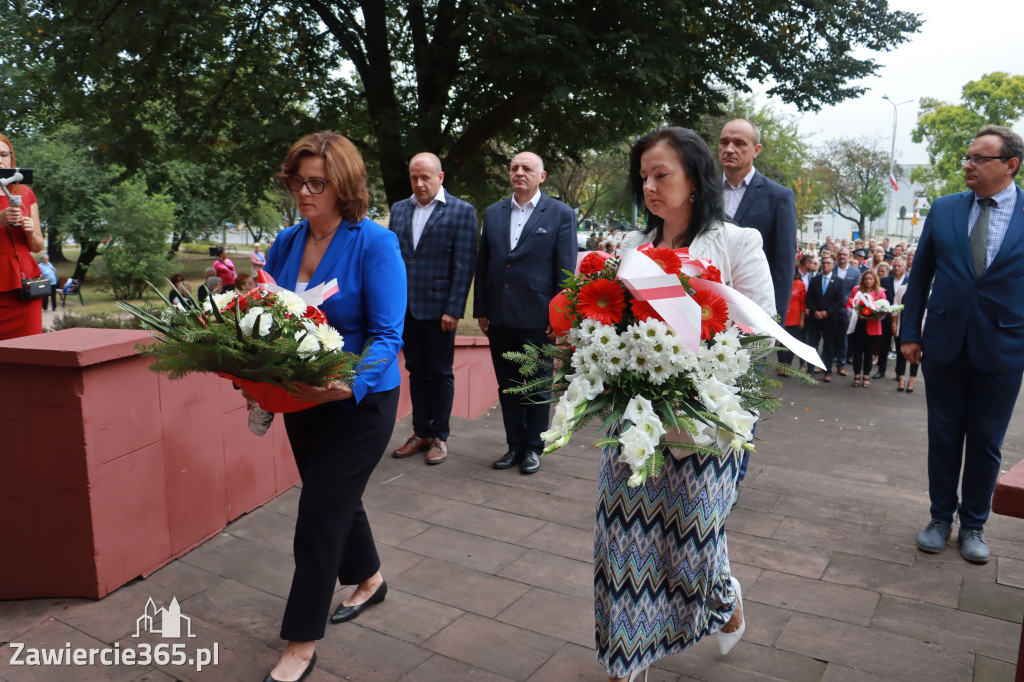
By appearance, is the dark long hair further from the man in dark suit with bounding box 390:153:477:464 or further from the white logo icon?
the man in dark suit with bounding box 390:153:477:464

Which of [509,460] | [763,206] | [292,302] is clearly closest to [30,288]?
[292,302]

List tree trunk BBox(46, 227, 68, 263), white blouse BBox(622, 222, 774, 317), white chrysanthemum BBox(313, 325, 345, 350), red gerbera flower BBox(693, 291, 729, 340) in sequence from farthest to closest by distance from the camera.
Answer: tree trunk BBox(46, 227, 68, 263), white blouse BBox(622, 222, 774, 317), white chrysanthemum BBox(313, 325, 345, 350), red gerbera flower BBox(693, 291, 729, 340)

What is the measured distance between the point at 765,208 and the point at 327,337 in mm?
3024

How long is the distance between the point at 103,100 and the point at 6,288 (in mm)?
7648

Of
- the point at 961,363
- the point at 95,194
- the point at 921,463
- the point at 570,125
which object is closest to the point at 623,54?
the point at 570,125

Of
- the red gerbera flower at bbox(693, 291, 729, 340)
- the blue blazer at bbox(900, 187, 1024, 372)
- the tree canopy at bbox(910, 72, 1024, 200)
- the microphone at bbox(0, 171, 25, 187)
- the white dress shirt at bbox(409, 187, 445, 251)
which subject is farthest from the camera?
the tree canopy at bbox(910, 72, 1024, 200)

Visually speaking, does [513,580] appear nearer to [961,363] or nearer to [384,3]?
[961,363]

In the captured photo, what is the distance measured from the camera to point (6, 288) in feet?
14.0

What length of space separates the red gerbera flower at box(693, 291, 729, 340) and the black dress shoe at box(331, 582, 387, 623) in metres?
1.95

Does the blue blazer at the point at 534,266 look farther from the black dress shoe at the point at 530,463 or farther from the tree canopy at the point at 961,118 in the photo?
the tree canopy at the point at 961,118

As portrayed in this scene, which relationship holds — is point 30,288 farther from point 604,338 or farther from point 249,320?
point 604,338

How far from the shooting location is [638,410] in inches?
82.3

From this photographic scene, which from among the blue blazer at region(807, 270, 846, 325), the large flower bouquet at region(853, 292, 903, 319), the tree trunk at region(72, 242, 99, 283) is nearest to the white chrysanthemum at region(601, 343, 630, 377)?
the large flower bouquet at region(853, 292, 903, 319)

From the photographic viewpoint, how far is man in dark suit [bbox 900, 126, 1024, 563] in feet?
12.5
